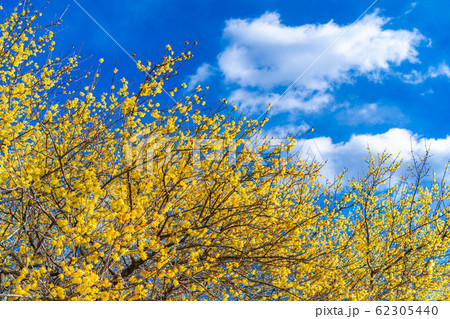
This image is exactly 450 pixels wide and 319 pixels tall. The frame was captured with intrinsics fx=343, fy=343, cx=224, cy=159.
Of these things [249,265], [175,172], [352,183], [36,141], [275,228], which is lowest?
[249,265]

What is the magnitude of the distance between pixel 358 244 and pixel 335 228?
0.88 meters

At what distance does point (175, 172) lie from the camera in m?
4.38

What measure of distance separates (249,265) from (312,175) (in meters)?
1.80

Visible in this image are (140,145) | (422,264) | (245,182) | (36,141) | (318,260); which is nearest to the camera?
(140,145)

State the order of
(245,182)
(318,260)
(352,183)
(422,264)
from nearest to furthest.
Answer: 1. (245,182)
2. (318,260)
3. (422,264)
4. (352,183)

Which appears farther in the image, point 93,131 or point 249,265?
point 249,265

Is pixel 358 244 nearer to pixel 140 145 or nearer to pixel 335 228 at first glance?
pixel 335 228

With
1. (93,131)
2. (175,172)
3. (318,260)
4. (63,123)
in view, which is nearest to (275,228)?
(318,260)

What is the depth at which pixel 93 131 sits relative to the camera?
514 cm

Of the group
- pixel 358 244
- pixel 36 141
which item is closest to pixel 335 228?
pixel 358 244

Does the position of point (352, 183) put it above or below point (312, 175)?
above

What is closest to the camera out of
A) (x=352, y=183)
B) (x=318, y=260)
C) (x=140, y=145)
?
(x=140, y=145)

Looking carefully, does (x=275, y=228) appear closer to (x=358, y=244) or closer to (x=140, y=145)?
(x=140, y=145)

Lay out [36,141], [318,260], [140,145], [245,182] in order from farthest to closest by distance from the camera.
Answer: [318,260], [36,141], [245,182], [140,145]
